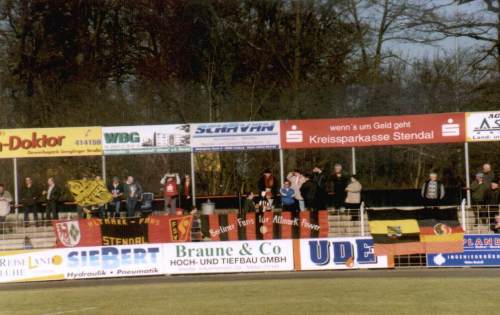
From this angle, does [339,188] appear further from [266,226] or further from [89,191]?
[89,191]

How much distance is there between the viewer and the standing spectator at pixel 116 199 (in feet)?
96.8

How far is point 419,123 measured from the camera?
29.3 meters

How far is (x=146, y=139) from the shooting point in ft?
96.9

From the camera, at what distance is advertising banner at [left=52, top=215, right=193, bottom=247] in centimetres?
2608

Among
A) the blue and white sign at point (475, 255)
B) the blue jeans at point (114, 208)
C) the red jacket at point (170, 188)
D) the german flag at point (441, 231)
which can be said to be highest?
the red jacket at point (170, 188)

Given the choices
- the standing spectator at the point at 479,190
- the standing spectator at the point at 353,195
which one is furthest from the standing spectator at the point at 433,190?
the standing spectator at the point at 353,195

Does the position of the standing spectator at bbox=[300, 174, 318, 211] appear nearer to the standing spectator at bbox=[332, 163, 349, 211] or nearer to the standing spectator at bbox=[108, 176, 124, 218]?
the standing spectator at bbox=[332, 163, 349, 211]

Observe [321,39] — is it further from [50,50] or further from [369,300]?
[369,300]

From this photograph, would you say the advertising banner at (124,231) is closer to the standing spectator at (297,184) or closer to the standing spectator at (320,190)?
the standing spectator at (297,184)

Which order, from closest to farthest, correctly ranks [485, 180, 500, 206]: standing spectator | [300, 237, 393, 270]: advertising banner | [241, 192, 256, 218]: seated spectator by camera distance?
[300, 237, 393, 270]: advertising banner → [485, 180, 500, 206]: standing spectator → [241, 192, 256, 218]: seated spectator

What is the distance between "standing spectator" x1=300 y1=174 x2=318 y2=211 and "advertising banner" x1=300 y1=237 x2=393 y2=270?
2.53m

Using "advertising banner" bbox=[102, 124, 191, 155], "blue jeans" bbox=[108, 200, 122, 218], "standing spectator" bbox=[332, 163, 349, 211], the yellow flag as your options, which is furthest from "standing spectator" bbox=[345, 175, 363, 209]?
the yellow flag

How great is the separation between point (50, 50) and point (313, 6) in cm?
1235

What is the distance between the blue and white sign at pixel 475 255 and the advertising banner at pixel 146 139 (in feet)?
26.9
